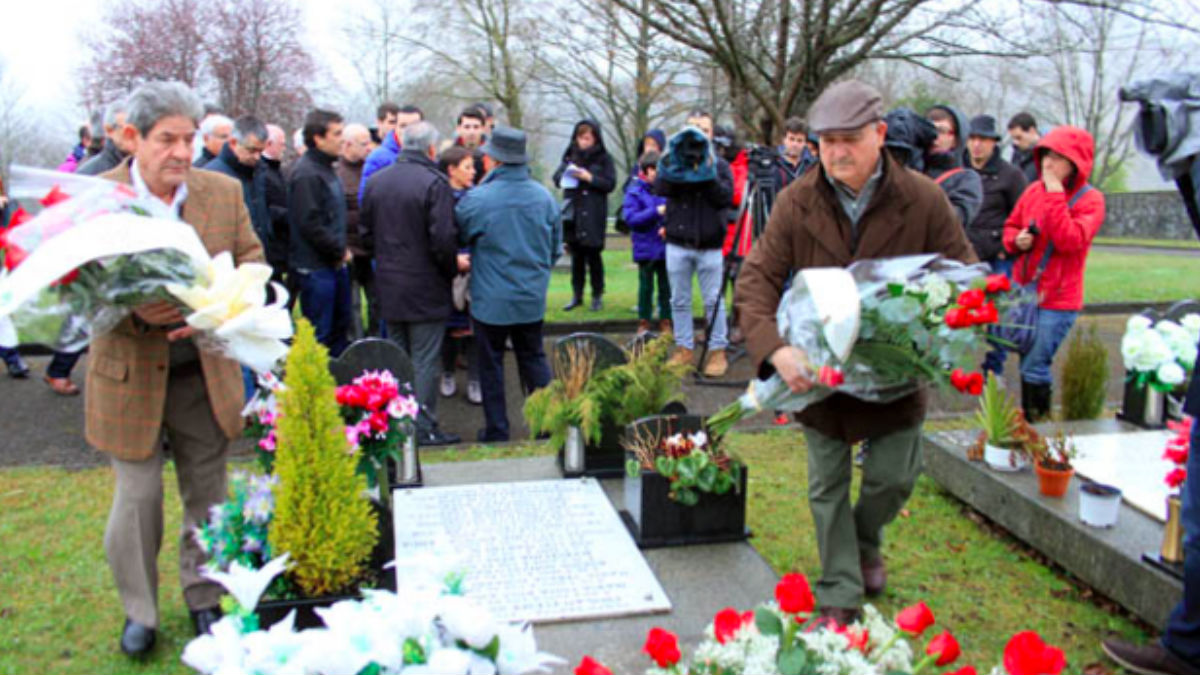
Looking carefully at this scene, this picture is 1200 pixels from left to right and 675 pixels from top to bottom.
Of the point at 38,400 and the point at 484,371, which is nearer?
the point at 484,371

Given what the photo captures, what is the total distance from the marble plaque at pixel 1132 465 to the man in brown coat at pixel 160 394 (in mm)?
4229

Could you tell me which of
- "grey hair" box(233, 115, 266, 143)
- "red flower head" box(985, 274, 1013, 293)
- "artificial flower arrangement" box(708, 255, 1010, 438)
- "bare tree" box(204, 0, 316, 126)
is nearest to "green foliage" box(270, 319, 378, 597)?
"artificial flower arrangement" box(708, 255, 1010, 438)

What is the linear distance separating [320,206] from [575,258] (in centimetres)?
443

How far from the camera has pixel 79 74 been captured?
25.5 metres

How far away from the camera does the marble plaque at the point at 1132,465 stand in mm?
4496

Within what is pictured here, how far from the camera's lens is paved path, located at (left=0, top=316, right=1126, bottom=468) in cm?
Result: 608

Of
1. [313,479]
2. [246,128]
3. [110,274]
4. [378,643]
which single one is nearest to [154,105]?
[110,274]

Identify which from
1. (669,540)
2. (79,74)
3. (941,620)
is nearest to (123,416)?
(669,540)

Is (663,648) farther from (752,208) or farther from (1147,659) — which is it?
(752,208)

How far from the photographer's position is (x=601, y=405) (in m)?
5.07

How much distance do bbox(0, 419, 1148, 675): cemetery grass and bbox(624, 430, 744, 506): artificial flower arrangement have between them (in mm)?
579

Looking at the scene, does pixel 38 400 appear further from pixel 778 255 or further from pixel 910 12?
pixel 910 12

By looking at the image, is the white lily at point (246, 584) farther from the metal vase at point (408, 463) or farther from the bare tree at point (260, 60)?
the bare tree at point (260, 60)

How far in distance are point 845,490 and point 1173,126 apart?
1780mm
